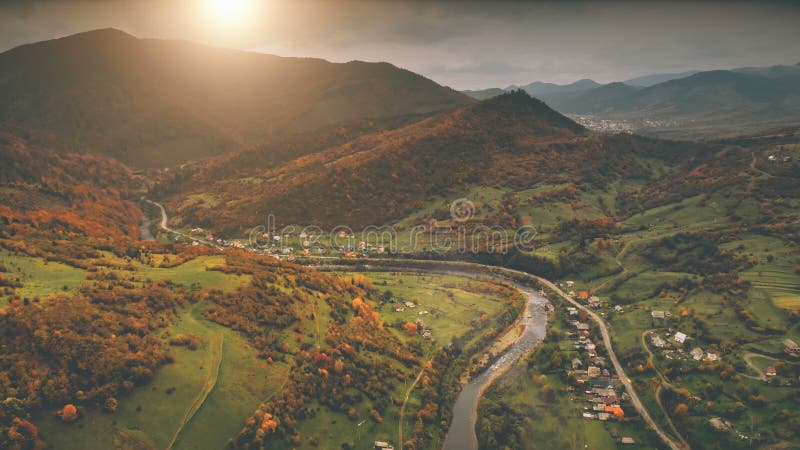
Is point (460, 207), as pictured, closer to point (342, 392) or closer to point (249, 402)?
point (342, 392)

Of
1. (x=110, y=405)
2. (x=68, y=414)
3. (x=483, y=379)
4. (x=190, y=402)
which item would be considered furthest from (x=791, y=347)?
(x=68, y=414)

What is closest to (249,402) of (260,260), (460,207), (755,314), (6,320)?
(6,320)

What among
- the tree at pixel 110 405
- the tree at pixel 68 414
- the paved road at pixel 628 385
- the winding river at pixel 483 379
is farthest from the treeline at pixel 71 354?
the paved road at pixel 628 385

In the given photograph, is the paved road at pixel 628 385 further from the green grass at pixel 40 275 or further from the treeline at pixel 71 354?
the green grass at pixel 40 275

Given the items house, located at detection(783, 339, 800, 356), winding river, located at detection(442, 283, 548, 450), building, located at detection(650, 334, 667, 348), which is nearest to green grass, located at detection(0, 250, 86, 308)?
winding river, located at detection(442, 283, 548, 450)

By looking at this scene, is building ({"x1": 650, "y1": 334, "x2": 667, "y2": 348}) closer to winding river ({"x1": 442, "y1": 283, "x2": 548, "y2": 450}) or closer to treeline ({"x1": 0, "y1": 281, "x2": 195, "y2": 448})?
winding river ({"x1": 442, "y1": 283, "x2": 548, "y2": 450})
